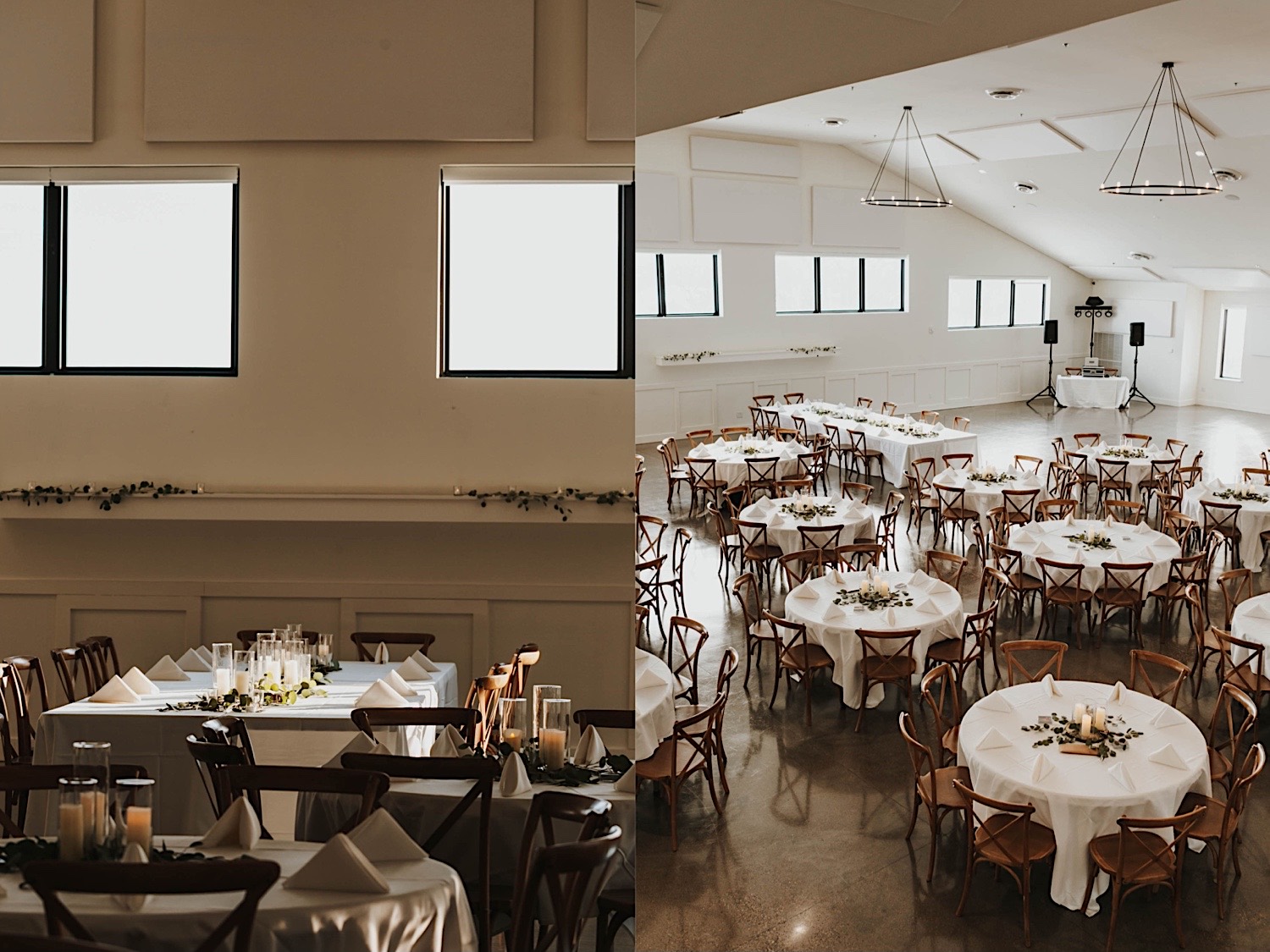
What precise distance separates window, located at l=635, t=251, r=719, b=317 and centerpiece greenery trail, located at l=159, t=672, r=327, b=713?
17.0 meters

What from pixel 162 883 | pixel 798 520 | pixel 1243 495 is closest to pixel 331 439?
pixel 162 883

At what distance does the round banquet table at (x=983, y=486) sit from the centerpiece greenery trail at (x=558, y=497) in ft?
37.4

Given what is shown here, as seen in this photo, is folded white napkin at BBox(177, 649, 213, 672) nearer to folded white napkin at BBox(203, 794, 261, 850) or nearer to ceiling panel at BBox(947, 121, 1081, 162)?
folded white napkin at BBox(203, 794, 261, 850)

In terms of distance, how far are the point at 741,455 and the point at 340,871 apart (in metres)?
13.3

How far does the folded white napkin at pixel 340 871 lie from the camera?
2.74 metres

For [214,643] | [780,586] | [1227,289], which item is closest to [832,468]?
[780,586]

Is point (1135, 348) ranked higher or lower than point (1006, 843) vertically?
higher

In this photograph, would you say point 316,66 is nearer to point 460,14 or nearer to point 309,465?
point 460,14

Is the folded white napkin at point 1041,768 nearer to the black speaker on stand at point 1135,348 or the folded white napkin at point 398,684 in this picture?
the folded white napkin at point 398,684

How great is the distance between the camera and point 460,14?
289 centimetres

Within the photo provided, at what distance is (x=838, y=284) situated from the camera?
2367cm

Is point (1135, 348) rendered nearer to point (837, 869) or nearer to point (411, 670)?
point (837, 869)

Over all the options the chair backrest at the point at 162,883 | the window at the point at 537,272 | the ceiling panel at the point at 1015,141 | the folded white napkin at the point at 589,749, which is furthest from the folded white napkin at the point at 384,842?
the ceiling panel at the point at 1015,141

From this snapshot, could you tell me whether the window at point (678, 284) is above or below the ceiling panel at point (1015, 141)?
below
